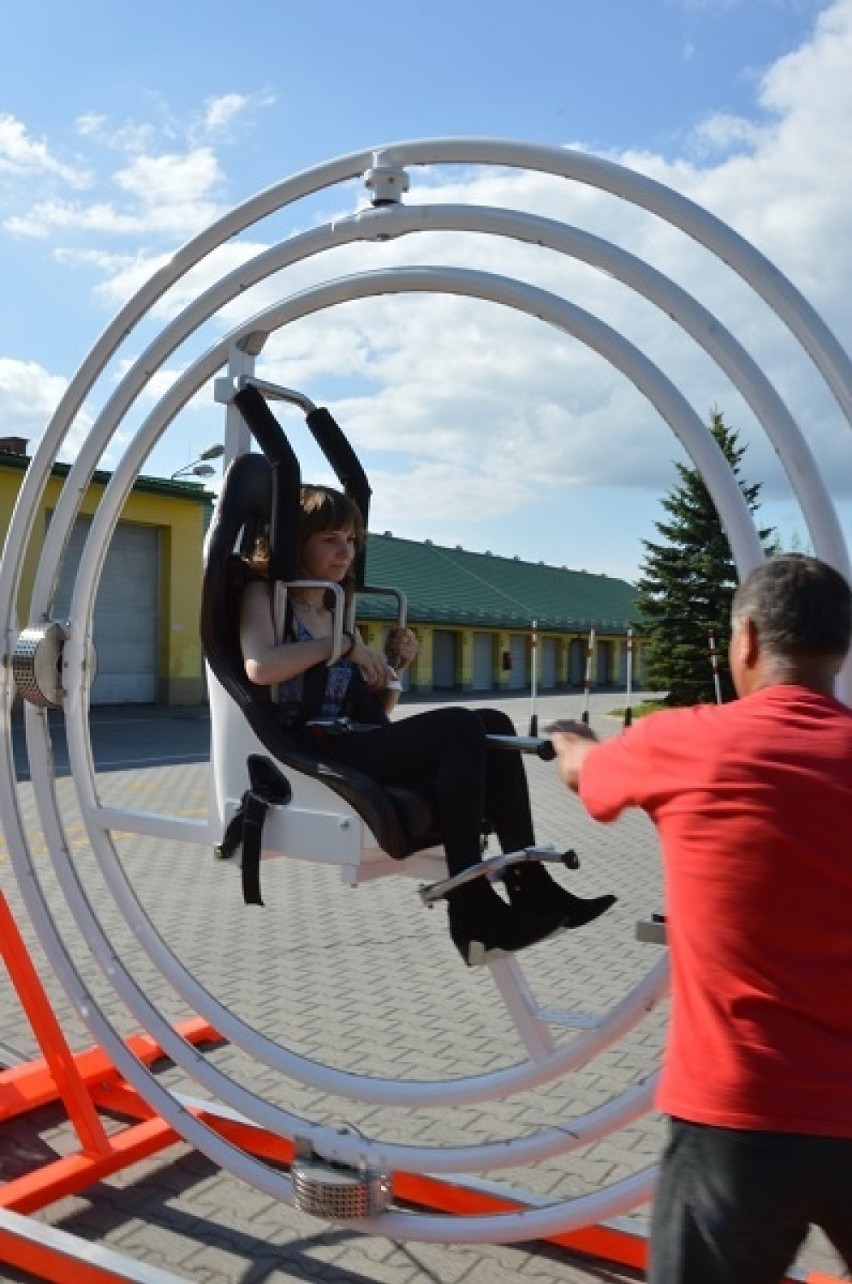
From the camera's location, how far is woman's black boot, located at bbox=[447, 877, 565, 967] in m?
3.03

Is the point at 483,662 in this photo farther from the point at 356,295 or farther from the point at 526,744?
the point at 526,744

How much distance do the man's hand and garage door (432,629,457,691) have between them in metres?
34.3

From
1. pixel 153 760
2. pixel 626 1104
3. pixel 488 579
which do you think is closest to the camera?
pixel 626 1104

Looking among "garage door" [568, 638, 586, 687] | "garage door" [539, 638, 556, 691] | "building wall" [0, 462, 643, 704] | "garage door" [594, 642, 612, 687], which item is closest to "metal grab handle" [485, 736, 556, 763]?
"building wall" [0, 462, 643, 704]

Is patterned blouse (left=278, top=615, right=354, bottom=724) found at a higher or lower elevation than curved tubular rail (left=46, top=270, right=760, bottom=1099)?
lower

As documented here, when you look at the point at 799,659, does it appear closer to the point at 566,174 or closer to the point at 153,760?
the point at 566,174

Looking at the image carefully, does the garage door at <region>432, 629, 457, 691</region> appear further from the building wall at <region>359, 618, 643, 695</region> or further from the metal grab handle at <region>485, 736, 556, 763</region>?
the metal grab handle at <region>485, 736, 556, 763</region>

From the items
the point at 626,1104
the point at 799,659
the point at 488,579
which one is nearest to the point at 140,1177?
the point at 626,1104

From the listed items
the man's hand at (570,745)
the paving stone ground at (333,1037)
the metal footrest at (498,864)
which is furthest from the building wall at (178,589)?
the man's hand at (570,745)

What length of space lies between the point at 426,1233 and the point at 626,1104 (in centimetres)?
66

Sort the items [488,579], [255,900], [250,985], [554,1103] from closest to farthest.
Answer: [255,900]
[554,1103]
[250,985]
[488,579]

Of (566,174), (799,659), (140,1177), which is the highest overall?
(566,174)

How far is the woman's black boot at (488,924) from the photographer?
3.03 meters

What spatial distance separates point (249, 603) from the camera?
3.32 m
